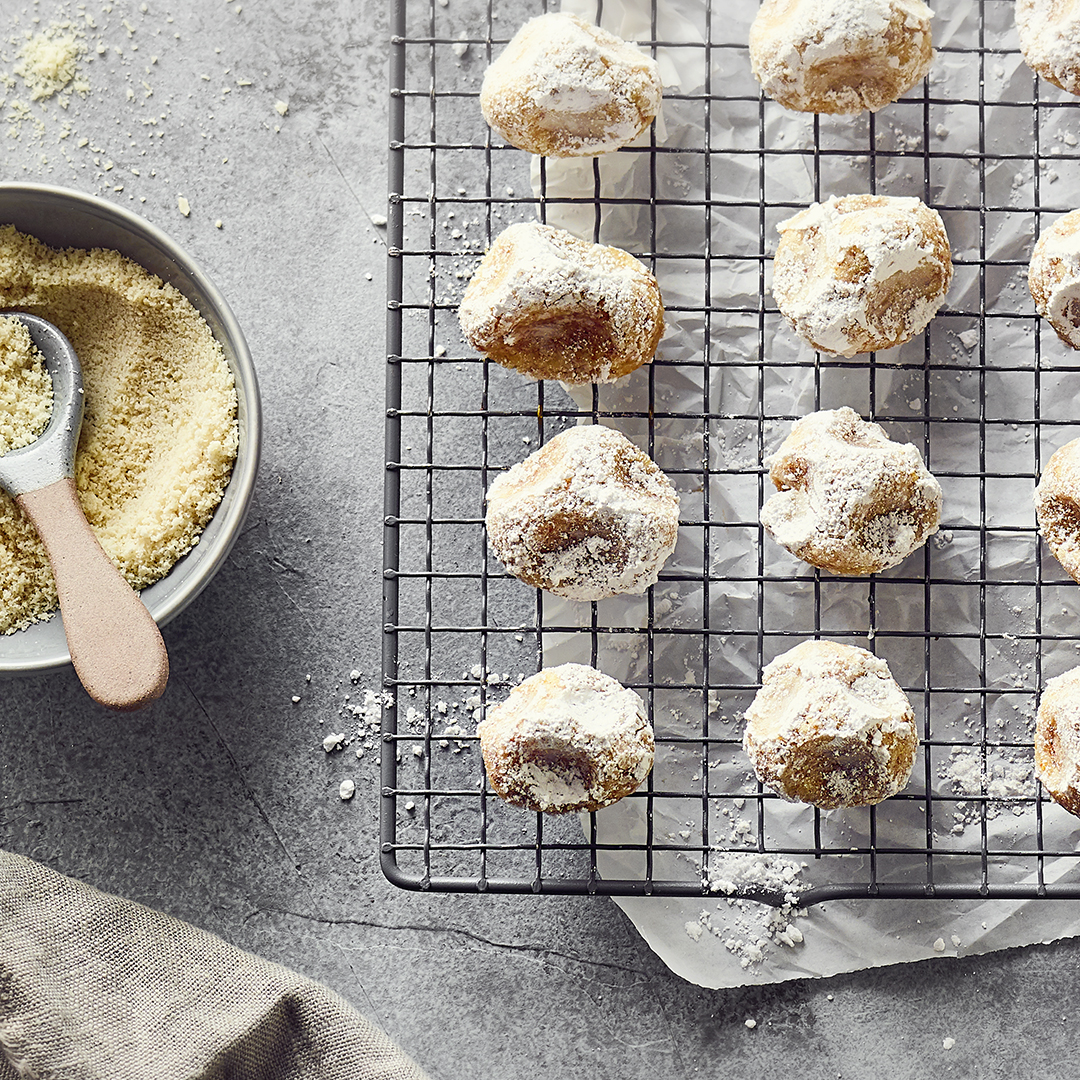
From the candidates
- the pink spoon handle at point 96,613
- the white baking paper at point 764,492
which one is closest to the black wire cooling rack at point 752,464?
the white baking paper at point 764,492

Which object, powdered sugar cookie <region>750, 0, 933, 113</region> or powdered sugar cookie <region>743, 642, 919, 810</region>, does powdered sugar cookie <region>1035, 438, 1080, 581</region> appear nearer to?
powdered sugar cookie <region>743, 642, 919, 810</region>

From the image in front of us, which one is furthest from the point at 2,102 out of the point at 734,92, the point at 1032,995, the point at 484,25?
the point at 1032,995

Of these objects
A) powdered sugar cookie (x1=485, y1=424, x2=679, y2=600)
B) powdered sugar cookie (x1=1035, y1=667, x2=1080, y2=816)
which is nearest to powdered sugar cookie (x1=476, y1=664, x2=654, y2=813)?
powdered sugar cookie (x1=485, y1=424, x2=679, y2=600)

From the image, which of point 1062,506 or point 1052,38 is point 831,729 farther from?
point 1052,38

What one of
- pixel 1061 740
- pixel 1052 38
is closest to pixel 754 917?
pixel 1061 740

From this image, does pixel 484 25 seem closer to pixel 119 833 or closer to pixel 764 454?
pixel 764 454

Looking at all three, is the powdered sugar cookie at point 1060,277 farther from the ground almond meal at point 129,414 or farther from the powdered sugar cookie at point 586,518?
the ground almond meal at point 129,414
